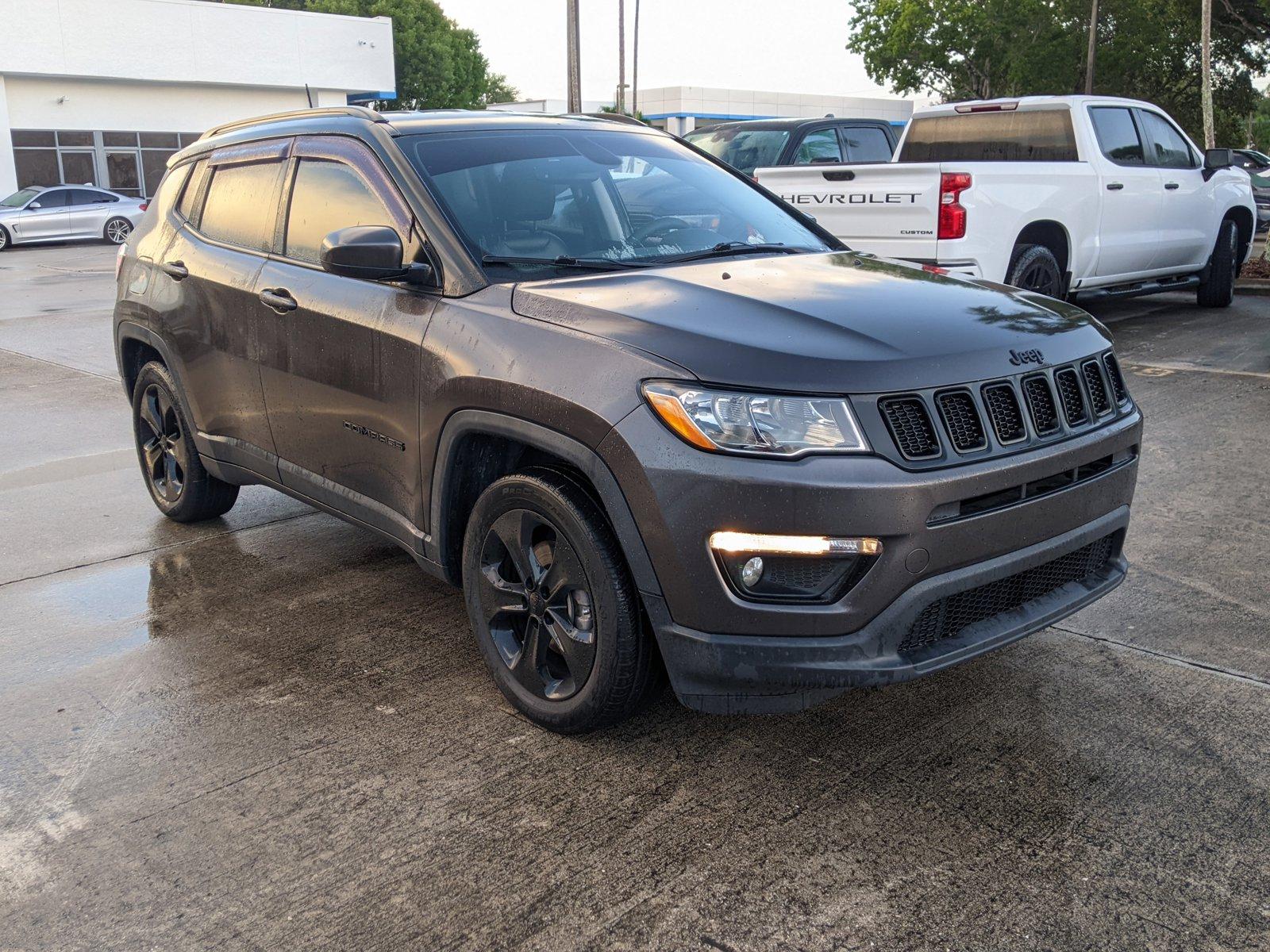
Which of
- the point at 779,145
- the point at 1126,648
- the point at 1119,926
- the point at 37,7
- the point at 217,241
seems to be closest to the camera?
the point at 1119,926

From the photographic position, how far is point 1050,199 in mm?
9602

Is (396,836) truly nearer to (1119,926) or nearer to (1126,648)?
(1119,926)

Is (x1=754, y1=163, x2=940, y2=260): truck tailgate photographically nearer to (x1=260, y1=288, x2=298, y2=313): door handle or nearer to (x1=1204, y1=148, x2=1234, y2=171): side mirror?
(x1=1204, y1=148, x2=1234, y2=171): side mirror

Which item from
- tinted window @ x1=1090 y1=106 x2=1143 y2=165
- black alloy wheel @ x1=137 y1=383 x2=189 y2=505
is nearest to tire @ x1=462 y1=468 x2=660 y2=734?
black alloy wheel @ x1=137 y1=383 x2=189 y2=505

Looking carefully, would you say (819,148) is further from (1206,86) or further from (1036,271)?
(1206,86)

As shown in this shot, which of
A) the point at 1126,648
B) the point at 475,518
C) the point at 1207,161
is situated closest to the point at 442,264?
the point at 475,518

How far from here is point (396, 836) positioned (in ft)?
9.98

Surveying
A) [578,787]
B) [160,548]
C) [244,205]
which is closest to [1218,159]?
[244,205]

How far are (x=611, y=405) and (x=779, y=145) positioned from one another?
10.5m

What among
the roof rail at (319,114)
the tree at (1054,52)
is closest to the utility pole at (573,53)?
the roof rail at (319,114)

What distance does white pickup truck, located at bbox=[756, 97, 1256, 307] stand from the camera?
897 centimetres

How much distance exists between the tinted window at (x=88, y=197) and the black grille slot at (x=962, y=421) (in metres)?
29.2

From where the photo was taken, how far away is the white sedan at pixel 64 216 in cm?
2694

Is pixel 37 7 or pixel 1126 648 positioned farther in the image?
Answer: pixel 37 7
